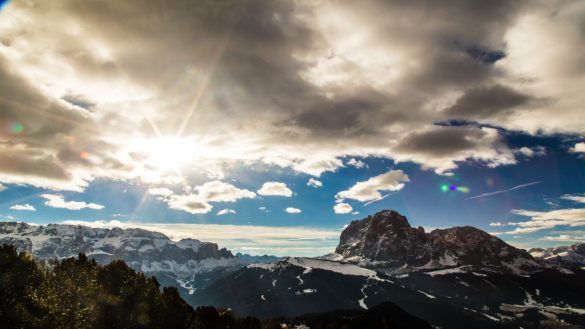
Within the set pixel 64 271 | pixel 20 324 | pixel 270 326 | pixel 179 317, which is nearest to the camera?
pixel 20 324

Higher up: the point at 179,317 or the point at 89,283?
the point at 89,283

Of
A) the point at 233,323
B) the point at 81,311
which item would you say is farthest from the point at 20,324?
the point at 233,323

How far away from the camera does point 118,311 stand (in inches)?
3541

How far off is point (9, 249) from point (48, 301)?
95.7ft

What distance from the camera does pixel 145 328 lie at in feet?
309

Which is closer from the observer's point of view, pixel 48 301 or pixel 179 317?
pixel 48 301

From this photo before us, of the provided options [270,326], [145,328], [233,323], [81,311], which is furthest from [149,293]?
[270,326]

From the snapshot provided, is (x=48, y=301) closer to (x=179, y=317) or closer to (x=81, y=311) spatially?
(x=81, y=311)

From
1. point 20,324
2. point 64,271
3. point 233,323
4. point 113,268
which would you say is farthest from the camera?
point 233,323

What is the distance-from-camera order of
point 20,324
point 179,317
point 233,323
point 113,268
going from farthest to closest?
point 233,323 < point 179,317 < point 113,268 < point 20,324

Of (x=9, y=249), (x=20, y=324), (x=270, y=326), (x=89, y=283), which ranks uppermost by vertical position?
(x=9, y=249)

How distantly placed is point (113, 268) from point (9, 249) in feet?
75.5

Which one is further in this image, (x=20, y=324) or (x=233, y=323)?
(x=233, y=323)

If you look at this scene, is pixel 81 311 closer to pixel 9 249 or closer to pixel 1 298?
pixel 1 298
